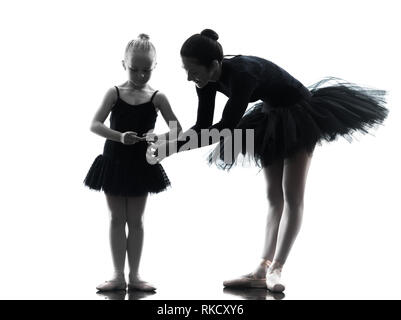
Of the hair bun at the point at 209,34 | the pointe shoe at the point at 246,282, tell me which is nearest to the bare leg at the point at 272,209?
the pointe shoe at the point at 246,282

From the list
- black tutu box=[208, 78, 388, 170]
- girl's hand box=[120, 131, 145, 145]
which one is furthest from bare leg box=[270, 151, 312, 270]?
girl's hand box=[120, 131, 145, 145]

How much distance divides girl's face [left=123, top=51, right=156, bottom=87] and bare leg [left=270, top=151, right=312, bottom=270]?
17.8 inches

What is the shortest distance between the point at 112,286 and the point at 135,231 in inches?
6.3

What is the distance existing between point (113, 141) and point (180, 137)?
20 centimetres

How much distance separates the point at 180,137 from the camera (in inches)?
69.2

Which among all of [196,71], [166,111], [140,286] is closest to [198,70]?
[196,71]

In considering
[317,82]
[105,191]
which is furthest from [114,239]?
[317,82]

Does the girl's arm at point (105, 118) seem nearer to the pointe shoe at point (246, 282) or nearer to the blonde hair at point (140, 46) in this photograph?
the blonde hair at point (140, 46)

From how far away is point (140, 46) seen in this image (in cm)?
179

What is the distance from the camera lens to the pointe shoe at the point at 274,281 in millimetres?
1851

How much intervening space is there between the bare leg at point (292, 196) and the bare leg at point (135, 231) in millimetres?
390
